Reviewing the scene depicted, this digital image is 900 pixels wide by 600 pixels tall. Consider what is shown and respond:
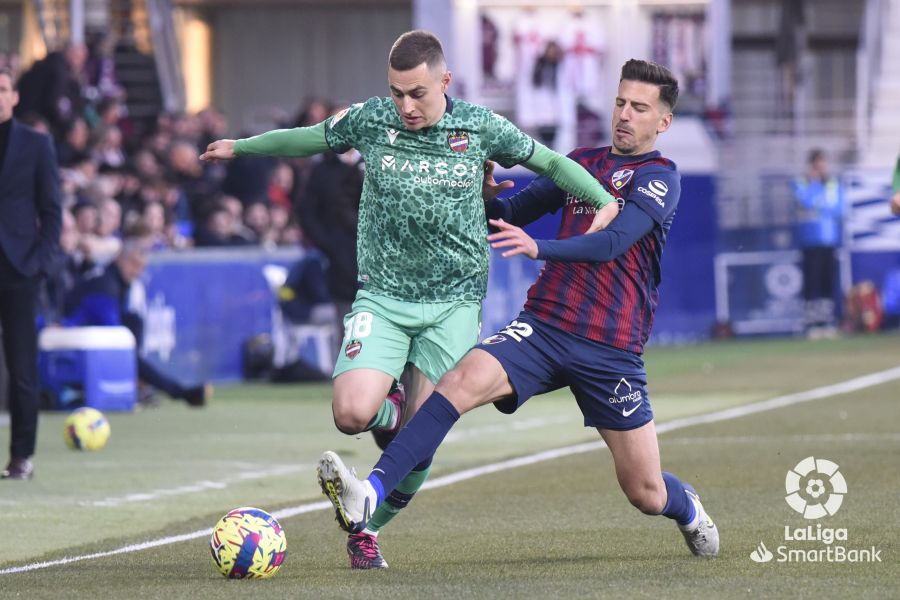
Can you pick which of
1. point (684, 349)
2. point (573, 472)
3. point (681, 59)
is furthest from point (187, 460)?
point (681, 59)

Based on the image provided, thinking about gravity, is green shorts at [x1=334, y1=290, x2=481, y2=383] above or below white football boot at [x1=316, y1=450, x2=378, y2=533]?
above

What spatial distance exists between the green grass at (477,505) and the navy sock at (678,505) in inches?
7.5

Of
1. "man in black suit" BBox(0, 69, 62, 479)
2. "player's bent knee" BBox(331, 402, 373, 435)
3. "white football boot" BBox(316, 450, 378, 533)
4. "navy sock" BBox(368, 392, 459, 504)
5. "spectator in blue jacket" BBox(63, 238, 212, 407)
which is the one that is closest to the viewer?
"white football boot" BBox(316, 450, 378, 533)

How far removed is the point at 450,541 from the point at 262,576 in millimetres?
1314

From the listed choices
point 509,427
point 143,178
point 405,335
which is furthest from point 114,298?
point 405,335

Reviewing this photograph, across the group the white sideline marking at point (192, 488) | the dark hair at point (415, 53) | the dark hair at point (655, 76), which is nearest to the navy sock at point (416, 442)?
the dark hair at point (415, 53)

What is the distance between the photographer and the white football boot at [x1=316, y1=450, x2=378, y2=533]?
20.9 feet

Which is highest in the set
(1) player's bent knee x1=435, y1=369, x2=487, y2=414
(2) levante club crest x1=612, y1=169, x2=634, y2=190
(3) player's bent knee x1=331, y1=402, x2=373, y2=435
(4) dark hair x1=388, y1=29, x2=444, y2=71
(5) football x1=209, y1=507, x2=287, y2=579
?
(4) dark hair x1=388, y1=29, x2=444, y2=71

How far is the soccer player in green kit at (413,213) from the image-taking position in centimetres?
719

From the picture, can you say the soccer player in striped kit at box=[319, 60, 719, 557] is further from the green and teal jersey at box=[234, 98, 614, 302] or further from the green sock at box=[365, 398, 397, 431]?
the green sock at box=[365, 398, 397, 431]

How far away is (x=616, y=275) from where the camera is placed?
727cm

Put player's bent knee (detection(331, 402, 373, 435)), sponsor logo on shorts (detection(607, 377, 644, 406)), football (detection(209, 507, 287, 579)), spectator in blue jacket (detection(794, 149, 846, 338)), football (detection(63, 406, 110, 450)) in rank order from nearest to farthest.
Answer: football (detection(209, 507, 287, 579)), player's bent knee (detection(331, 402, 373, 435)), sponsor logo on shorts (detection(607, 377, 644, 406)), football (detection(63, 406, 110, 450)), spectator in blue jacket (detection(794, 149, 846, 338))

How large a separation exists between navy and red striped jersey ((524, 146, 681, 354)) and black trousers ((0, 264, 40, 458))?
411 centimetres

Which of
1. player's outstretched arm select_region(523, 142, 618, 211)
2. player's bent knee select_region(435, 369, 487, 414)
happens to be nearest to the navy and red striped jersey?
player's outstretched arm select_region(523, 142, 618, 211)
